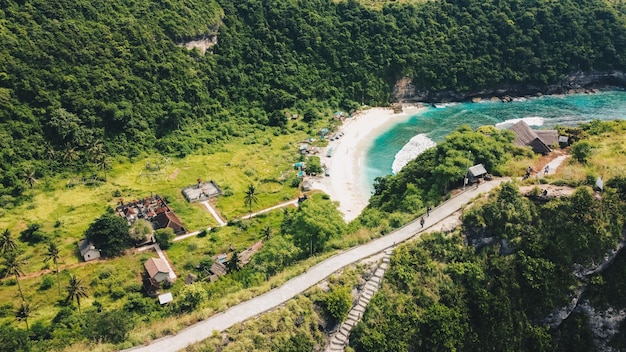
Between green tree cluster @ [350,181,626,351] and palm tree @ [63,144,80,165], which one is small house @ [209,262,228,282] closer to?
green tree cluster @ [350,181,626,351]

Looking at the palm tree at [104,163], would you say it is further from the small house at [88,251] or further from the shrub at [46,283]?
the shrub at [46,283]

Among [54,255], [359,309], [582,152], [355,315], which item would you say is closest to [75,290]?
[54,255]

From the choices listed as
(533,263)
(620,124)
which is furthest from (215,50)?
(533,263)

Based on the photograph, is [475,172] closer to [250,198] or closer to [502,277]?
[502,277]

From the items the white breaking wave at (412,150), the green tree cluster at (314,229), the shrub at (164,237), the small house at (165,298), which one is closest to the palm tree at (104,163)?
the shrub at (164,237)

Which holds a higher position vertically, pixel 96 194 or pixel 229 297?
pixel 229 297

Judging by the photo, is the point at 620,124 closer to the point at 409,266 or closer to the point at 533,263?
the point at 533,263
